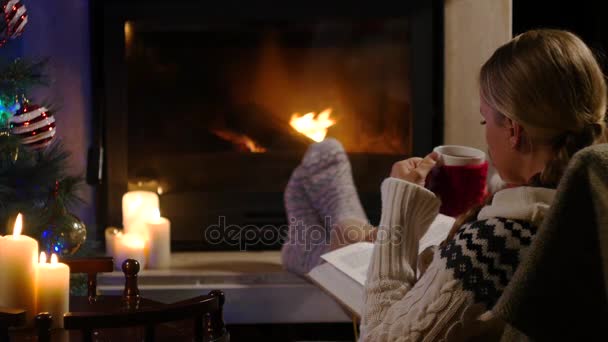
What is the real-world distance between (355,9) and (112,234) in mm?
952

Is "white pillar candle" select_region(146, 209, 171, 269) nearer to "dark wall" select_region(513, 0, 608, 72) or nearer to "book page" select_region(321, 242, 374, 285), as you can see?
"book page" select_region(321, 242, 374, 285)

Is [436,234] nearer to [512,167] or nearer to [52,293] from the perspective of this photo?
[512,167]

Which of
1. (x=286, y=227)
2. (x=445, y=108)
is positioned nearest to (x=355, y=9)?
(x=445, y=108)

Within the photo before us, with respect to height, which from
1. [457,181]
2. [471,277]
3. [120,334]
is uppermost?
[457,181]

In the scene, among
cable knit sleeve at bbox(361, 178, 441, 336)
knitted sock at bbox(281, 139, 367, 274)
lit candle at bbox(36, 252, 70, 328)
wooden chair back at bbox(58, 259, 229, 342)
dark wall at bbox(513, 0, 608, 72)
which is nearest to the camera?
wooden chair back at bbox(58, 259, 229, 342)

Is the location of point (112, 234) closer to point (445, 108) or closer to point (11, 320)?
point (445, 108)

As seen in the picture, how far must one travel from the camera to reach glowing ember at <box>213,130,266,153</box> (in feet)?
7.83

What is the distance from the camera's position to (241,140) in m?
2.39

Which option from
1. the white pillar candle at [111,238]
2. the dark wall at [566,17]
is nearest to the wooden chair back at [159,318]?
the white pillar candle at [111,238]

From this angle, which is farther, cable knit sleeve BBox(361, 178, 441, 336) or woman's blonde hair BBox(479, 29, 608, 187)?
cable knit sleeve BBox(361, 178, 441, 336)

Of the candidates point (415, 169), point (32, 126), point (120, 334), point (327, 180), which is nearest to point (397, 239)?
point (415, 169)

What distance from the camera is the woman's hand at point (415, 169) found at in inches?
43.2

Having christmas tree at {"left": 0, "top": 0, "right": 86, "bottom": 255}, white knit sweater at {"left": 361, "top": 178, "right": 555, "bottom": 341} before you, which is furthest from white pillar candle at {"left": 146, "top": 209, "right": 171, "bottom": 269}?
white knit sweater at {"left": 361, "top": 178, "right": 555, "bottom": 341}

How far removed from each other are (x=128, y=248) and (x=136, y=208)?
0.12 meters
